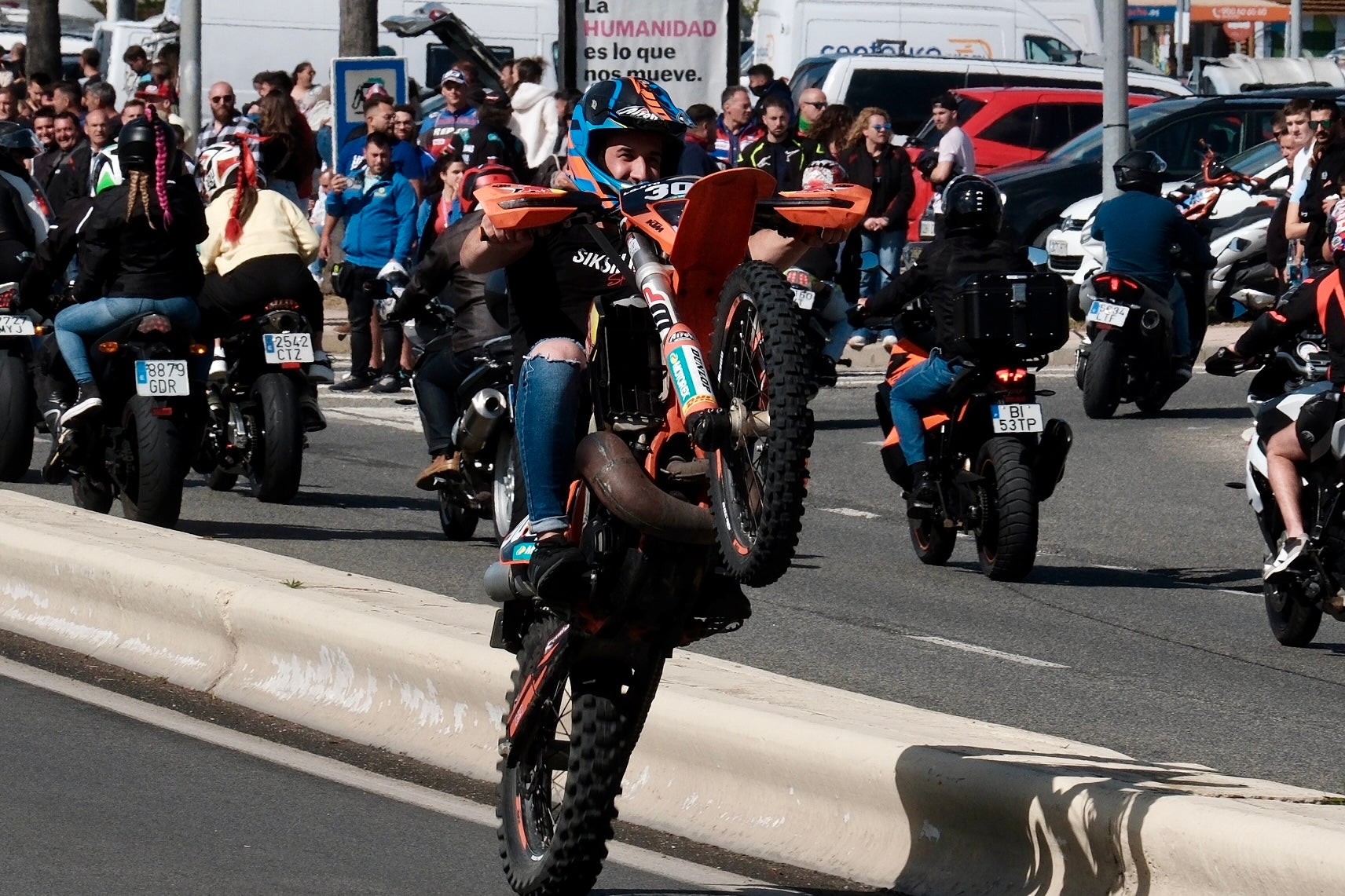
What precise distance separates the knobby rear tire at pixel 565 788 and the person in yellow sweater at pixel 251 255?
6.83 meters

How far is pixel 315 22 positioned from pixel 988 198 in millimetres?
21985

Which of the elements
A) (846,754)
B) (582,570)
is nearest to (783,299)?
(582,570)

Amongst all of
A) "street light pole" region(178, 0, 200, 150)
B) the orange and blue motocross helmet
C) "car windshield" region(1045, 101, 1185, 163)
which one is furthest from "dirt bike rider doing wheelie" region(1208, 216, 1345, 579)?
"street light pole" region(178, 0, 200, 150)

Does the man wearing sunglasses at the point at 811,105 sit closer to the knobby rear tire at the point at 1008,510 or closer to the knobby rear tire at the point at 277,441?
the knobby rear tire at the point at 277,441

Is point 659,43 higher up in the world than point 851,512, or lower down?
higher up

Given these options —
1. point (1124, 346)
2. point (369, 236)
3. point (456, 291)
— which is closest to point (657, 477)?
point (456, 291)

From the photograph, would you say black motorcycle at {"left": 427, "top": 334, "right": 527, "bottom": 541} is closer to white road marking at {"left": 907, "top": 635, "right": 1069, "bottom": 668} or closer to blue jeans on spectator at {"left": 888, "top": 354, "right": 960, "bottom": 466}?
blue jeans on spectator at {"left": 888, "top": 354, "right": 960, "bottom": 466}

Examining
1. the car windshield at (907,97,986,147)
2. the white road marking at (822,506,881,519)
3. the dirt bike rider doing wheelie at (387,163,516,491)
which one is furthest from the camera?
the car windshield at (907,97,986,147)

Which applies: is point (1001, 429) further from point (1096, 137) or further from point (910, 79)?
point (910, 79)

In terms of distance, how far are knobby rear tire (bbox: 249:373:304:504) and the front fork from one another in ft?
23.6

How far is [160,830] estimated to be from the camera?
6.05 metres

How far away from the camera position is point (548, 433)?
17.2ft

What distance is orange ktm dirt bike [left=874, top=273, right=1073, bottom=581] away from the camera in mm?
10734

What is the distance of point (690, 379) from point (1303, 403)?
16.5 ft
